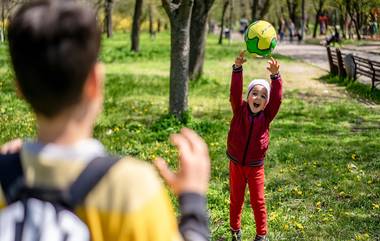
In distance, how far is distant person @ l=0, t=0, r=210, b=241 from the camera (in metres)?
1.56

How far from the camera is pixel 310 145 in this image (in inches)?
401

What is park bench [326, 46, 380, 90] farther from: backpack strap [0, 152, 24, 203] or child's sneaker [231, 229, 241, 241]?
backpack strap [0, 152, 24, 203]

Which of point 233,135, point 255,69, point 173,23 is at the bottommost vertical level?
point 255,69

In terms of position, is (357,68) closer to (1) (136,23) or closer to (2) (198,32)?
(2) (198,32)

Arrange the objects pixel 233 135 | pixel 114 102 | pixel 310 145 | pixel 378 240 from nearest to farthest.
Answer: pixel 233 135, pixel 378 240, pixel 310 145, pixel 114 102

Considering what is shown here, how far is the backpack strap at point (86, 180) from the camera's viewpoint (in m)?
1.58

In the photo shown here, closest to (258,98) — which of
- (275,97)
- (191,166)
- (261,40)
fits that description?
(275,97)

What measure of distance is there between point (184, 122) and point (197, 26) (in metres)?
6.93

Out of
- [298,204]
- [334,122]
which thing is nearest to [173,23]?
[334,122]

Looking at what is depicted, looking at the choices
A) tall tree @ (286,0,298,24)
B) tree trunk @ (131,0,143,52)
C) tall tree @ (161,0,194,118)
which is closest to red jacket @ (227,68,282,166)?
tall tree @ (161,0,194,118)

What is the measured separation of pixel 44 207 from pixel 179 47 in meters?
9.53

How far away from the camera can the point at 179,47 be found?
1103 centimetres

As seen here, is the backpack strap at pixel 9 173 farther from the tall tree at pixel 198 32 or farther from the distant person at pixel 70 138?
the tall tree at pixel 198 32

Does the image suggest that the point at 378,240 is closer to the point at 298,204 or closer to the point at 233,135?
the point at 298,204
